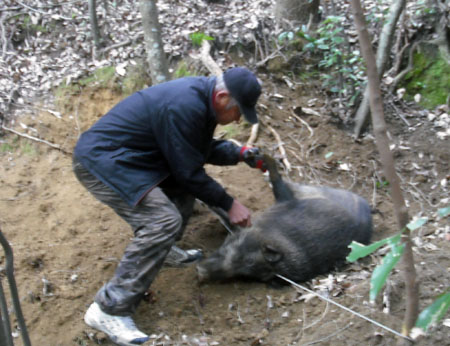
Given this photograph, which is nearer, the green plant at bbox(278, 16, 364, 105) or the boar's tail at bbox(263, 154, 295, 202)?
the boar's tail at bbox(263, 154, 295, 202)

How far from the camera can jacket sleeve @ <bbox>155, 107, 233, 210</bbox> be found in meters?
3.68

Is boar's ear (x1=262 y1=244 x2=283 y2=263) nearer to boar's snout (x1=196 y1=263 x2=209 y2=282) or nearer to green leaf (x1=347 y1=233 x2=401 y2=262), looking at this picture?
boar's snout (x1=196 y1=263 x2=209 y2=282)

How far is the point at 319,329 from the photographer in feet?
11.8

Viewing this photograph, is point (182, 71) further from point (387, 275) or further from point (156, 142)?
point (387, 275)

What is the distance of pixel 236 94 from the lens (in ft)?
12.2

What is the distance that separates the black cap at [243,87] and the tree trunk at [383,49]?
2.96 metres

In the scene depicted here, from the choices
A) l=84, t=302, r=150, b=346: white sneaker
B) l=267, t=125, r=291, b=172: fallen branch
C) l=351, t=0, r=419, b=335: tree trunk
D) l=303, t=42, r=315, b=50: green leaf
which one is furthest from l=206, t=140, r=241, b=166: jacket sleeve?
l=303, t=42, r=315, b=50: green leaf

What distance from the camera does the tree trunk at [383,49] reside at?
Result: 5816mm

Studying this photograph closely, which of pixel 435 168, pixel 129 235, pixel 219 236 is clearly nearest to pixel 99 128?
pixel 129 235

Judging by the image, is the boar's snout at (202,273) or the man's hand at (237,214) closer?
the man's hand at (237,214)

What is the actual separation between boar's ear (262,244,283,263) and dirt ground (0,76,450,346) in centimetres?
29

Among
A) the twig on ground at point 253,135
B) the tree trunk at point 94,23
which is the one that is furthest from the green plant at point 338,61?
the tree trunk at point 94,23

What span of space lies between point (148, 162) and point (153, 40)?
241 centimetres

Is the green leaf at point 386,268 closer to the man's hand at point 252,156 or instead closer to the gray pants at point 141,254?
the gray pants at point 141,254
